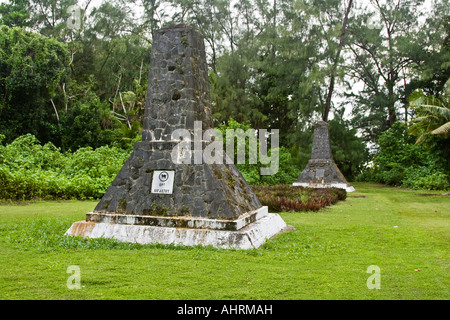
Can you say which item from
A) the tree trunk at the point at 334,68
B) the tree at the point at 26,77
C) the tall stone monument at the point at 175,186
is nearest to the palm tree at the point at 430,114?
the tree trunk at the point at 334,68

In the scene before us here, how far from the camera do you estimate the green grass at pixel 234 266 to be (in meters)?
3.61

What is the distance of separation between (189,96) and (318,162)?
44.7ft

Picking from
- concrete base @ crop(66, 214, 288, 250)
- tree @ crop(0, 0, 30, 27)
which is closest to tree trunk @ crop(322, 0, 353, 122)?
concrete base @ crop(66, 214, 288, 250)

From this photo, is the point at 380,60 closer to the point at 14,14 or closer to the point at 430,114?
the point at 430,114

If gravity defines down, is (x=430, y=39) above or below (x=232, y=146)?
above

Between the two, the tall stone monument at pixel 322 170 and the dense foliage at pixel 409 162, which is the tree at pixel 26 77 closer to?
the tall stone monument at pixel 322 170

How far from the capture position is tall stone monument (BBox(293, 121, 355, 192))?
1816cm

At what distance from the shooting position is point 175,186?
6098 millimetres

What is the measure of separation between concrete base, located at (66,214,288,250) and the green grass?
0.65ft

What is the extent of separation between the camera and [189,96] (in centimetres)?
630

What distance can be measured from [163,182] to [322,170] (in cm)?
1362

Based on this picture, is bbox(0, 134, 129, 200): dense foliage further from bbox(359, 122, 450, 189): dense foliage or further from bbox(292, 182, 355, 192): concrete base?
bbox(359, 122, 450, 189): dense foliage
